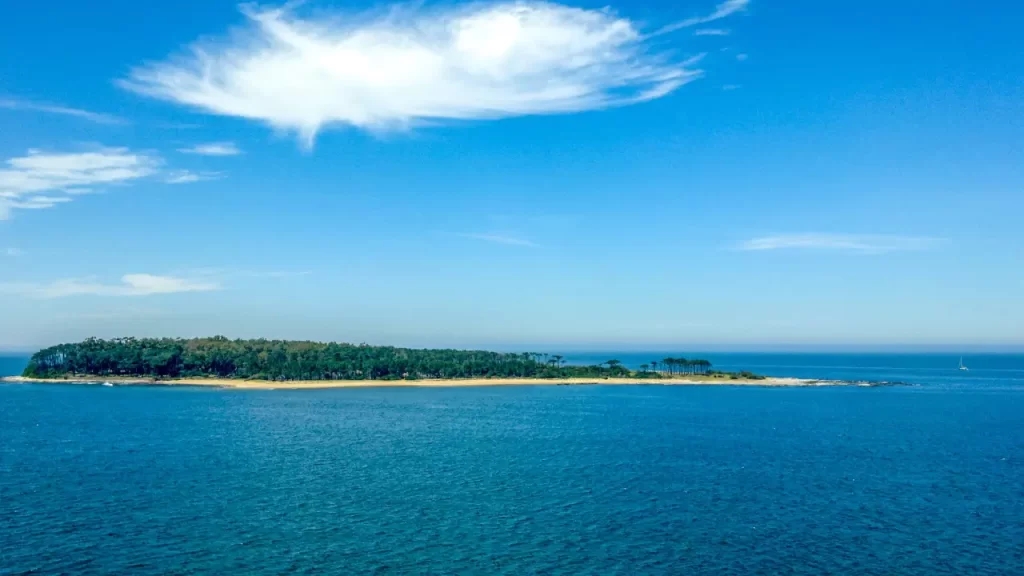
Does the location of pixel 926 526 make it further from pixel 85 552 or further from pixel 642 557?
pixel 85 552

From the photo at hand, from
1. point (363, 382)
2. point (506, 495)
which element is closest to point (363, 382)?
point (363, 382)

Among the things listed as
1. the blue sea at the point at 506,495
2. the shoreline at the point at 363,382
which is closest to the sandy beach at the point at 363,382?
the shoreline at the point at 363,382

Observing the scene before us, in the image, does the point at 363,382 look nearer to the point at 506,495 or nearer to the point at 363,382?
the point at 363,382

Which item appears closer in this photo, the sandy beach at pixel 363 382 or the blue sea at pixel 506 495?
the blue sea at pixel 506 495

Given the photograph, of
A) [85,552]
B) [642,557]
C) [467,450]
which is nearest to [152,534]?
[85,552]

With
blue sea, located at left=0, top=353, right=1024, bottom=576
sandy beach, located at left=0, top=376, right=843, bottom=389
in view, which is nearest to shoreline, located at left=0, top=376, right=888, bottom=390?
sandy beach, located at left=0, top=376, right=843, bottom=389

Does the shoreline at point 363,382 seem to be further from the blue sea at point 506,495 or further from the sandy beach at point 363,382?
the blue sea at point 506,495

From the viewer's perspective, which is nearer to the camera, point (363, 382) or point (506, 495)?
point (506, 495)

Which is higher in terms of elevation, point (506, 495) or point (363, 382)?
point (363, 382)
